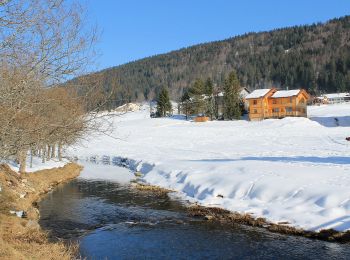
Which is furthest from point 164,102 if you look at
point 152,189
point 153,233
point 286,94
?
point 153,233

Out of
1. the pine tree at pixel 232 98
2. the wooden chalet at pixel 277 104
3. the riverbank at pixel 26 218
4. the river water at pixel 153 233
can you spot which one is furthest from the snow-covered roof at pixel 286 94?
the river water at pixel 153 233

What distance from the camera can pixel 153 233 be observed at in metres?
19.0

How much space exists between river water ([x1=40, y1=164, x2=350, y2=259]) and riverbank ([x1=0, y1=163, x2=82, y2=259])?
89cm

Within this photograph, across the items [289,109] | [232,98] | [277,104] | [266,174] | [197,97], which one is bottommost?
[266,174]

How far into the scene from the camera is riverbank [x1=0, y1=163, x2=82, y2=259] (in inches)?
553

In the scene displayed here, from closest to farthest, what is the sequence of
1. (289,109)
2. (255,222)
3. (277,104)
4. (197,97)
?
(255,222), (289,109), (277,104), (197,97)

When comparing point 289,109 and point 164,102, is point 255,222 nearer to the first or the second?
point 289,109

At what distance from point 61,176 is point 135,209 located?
15.8m

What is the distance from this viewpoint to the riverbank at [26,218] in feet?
46.1

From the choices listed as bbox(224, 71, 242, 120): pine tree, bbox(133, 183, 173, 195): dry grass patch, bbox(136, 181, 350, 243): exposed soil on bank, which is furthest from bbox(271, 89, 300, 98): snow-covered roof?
bbox(136, 181, 350, 243): exposed soil on bank

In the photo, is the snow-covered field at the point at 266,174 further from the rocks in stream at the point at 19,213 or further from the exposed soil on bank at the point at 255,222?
the rocks in stream at the point at 19,213

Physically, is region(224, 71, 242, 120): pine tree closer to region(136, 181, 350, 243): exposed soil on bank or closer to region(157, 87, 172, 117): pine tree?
region(157, 87, 172, 117): pine tree

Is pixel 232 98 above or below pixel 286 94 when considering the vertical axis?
below

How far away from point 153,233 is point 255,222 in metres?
5.18
